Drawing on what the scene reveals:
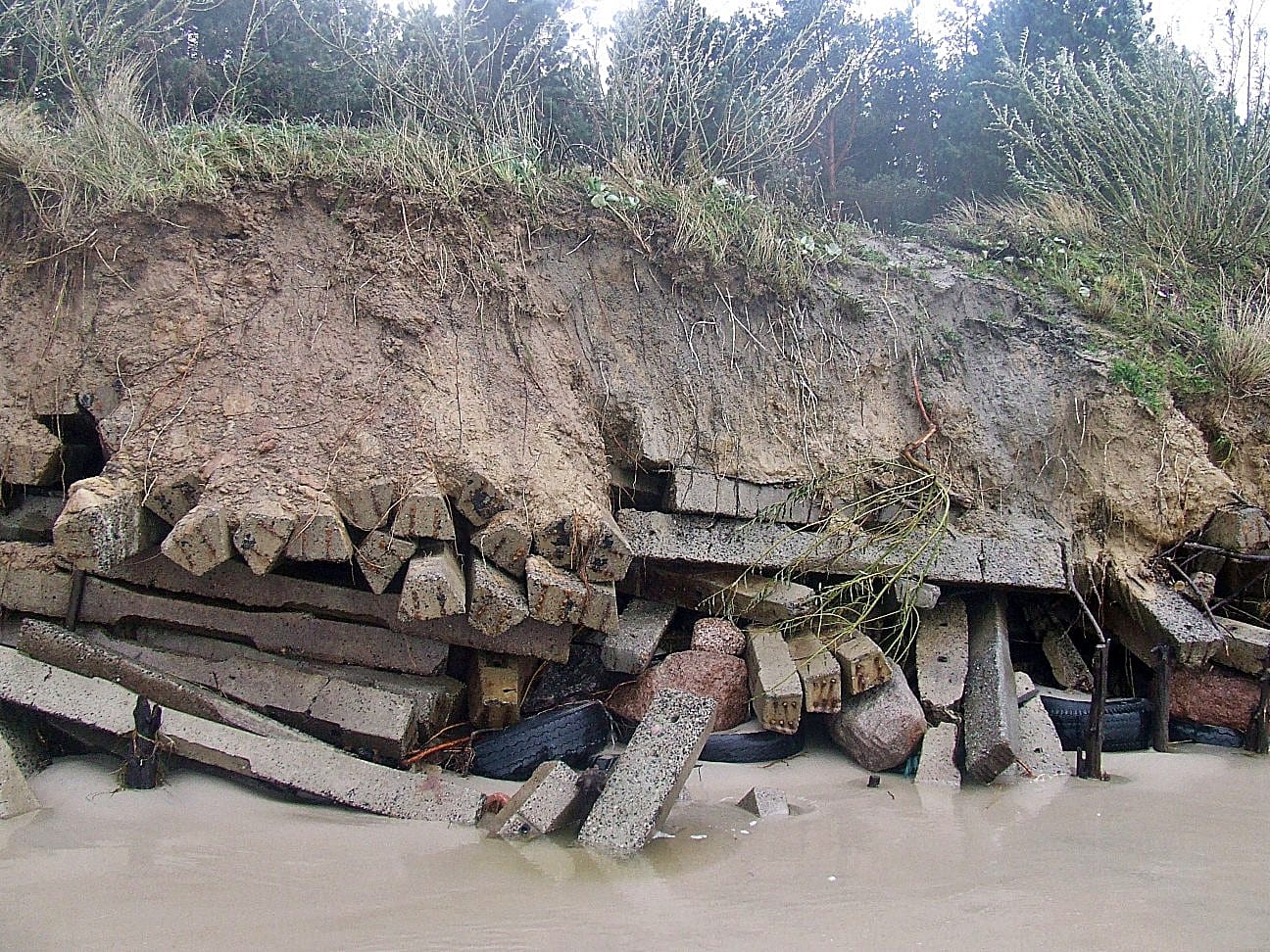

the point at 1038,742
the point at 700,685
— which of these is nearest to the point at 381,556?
the point at 700,685

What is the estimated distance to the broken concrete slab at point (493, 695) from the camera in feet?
16.8

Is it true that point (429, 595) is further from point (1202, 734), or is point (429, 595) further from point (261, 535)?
point (1202, 734)

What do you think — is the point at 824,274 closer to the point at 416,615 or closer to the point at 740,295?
the point at 740,295

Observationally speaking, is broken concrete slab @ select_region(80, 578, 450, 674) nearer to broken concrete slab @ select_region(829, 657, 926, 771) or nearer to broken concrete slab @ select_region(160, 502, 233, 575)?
broken concrete slab @ select_region(160, 502, 233, 575)

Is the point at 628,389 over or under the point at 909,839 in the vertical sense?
over

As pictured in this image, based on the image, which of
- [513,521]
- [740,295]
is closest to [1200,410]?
[740,295]

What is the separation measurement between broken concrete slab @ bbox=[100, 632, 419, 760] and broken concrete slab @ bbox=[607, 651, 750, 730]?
1177 millimetres

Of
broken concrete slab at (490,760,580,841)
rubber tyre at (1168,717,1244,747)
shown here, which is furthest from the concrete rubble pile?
rubber tyre at (1168,717,1244,747)

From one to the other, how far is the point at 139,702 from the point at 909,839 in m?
3.29

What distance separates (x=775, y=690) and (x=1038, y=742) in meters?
1.51

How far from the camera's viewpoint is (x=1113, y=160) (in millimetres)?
9047

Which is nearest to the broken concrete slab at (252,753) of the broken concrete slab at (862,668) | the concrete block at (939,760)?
the broken concrete slab at (862,668)

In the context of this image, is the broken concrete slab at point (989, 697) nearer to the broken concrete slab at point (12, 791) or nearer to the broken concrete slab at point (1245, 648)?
the broken concrete slab at point (1245, 648)

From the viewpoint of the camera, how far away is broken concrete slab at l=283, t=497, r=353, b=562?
472cm
